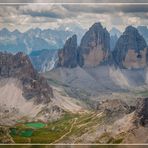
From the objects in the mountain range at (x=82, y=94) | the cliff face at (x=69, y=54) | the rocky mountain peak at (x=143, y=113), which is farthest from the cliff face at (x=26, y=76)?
the cliff face at (x=69, y=54)

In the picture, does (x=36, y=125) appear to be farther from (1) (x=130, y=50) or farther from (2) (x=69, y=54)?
(1) (x=130, y=50)

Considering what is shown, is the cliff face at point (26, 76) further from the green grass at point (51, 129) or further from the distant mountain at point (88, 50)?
the distant mountain at point (88, 50)

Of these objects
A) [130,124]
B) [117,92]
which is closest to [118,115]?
[130,124]

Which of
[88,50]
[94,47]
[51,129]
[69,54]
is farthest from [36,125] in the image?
[94,47]

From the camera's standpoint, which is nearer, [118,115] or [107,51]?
[118,115]

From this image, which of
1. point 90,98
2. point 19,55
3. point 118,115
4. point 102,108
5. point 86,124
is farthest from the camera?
point 90,98

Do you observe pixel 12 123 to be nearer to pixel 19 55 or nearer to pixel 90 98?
pixel 19 55

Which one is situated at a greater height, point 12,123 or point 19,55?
point 19,55
